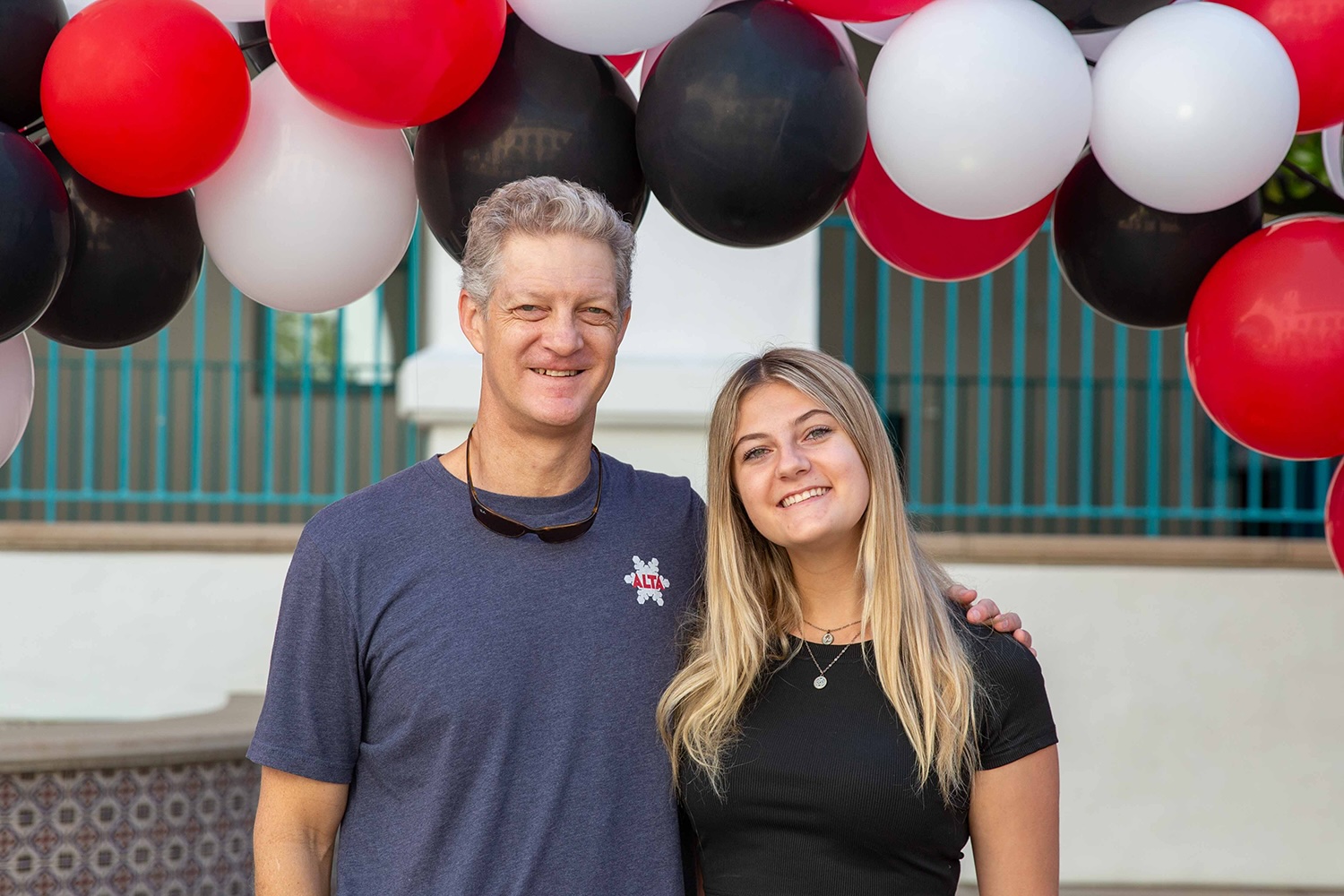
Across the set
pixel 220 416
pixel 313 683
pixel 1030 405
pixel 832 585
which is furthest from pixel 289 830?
pixel 1030 405

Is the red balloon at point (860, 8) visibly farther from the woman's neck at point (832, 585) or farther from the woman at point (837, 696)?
the woman's neck at point (832, 585)

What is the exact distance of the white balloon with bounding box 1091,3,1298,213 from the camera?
1831mm

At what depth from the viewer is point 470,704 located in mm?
1921

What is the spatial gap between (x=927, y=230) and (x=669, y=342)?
2374mm

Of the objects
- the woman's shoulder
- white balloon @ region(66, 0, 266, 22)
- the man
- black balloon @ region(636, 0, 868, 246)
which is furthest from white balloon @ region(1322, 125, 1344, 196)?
white balloon @ region(66, 0, 266, 22)

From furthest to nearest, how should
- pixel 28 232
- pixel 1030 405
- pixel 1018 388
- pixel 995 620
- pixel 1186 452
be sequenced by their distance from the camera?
pixel 1030 405 → pixel 1186 452 → pixel 1018 388 → pixel 995 620 → pixel 28 232

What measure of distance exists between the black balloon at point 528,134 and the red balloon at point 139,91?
32 centimetres

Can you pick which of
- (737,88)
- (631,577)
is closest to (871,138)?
(737,88)

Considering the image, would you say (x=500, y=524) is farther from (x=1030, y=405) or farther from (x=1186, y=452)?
(x=1030, y=405)

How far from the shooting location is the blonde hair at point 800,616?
1964mm

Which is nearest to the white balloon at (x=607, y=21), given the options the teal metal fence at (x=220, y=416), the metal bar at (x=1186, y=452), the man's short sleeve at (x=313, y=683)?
the man's short sleeve at (x=313, y=683)

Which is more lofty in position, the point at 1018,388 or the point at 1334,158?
the point at 1334,158

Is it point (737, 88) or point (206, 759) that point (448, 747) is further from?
point (206, 759)

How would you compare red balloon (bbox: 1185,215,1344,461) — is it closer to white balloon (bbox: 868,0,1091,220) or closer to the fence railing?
white balloon (bbox: 868,0,1091,220)
